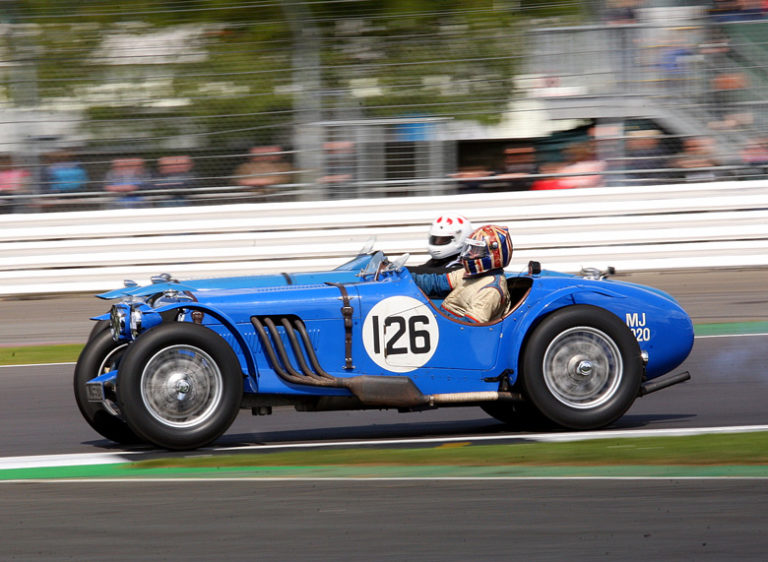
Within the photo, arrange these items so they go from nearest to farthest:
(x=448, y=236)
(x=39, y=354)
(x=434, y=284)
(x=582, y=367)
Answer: (x=582, y=367), (x=434, y=284), (x=448, y=236), (x=39, y=354)

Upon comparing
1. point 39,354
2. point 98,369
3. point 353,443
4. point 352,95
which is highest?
point 352,95

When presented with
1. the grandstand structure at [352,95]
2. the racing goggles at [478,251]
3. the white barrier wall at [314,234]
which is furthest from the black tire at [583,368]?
the grandstand structure at [352,95]

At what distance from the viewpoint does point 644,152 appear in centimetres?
1379

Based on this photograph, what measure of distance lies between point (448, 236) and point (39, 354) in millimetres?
4818

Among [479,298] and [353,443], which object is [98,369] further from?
[479,298]

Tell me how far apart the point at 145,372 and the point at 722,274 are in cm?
898

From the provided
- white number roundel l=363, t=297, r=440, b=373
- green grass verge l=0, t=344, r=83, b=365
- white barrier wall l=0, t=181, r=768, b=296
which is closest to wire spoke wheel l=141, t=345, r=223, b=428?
white number roundel l=363, t=297, r=440, b=373

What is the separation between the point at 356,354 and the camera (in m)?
6.59

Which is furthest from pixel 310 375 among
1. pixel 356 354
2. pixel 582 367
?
pixel 582 367

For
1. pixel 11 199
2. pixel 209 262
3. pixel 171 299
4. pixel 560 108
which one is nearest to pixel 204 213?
pixel 209 262

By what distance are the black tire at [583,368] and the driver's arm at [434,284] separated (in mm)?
630

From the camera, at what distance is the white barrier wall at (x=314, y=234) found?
528 inches

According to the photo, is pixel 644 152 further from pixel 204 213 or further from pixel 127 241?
pixel 127 241

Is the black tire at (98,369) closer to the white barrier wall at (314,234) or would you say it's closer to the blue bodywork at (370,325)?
the blue bodywork at (370,325)
